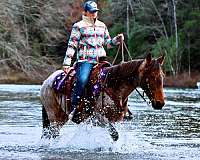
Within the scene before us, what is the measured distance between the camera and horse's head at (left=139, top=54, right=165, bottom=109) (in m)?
10.3

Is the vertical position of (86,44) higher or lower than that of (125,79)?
higher

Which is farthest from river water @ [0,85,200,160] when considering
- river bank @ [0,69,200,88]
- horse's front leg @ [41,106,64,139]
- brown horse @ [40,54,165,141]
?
river bank @ [0,69,200,88]

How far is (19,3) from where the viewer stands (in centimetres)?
3528

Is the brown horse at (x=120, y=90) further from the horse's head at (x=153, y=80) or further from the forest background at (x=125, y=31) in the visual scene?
the forest background at (x=125, y=31)

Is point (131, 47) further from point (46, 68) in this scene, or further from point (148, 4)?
point (46, 68)

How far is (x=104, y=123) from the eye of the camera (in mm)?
10719

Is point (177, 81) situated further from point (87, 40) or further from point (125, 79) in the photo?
point (125, 79)

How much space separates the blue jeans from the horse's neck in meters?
0.41

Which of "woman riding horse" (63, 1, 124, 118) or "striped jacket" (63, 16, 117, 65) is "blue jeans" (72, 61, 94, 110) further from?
"striped jacket" (63, 16, 117, 65)

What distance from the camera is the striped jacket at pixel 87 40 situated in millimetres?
11172

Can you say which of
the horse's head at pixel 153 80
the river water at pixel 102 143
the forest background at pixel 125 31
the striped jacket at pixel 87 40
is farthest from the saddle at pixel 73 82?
the forest background at pixel 125 31

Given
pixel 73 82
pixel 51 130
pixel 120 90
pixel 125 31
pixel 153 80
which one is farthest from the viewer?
pixel 125 31

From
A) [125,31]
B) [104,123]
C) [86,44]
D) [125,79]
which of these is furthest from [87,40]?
[125,31]

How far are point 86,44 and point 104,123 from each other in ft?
4.41
